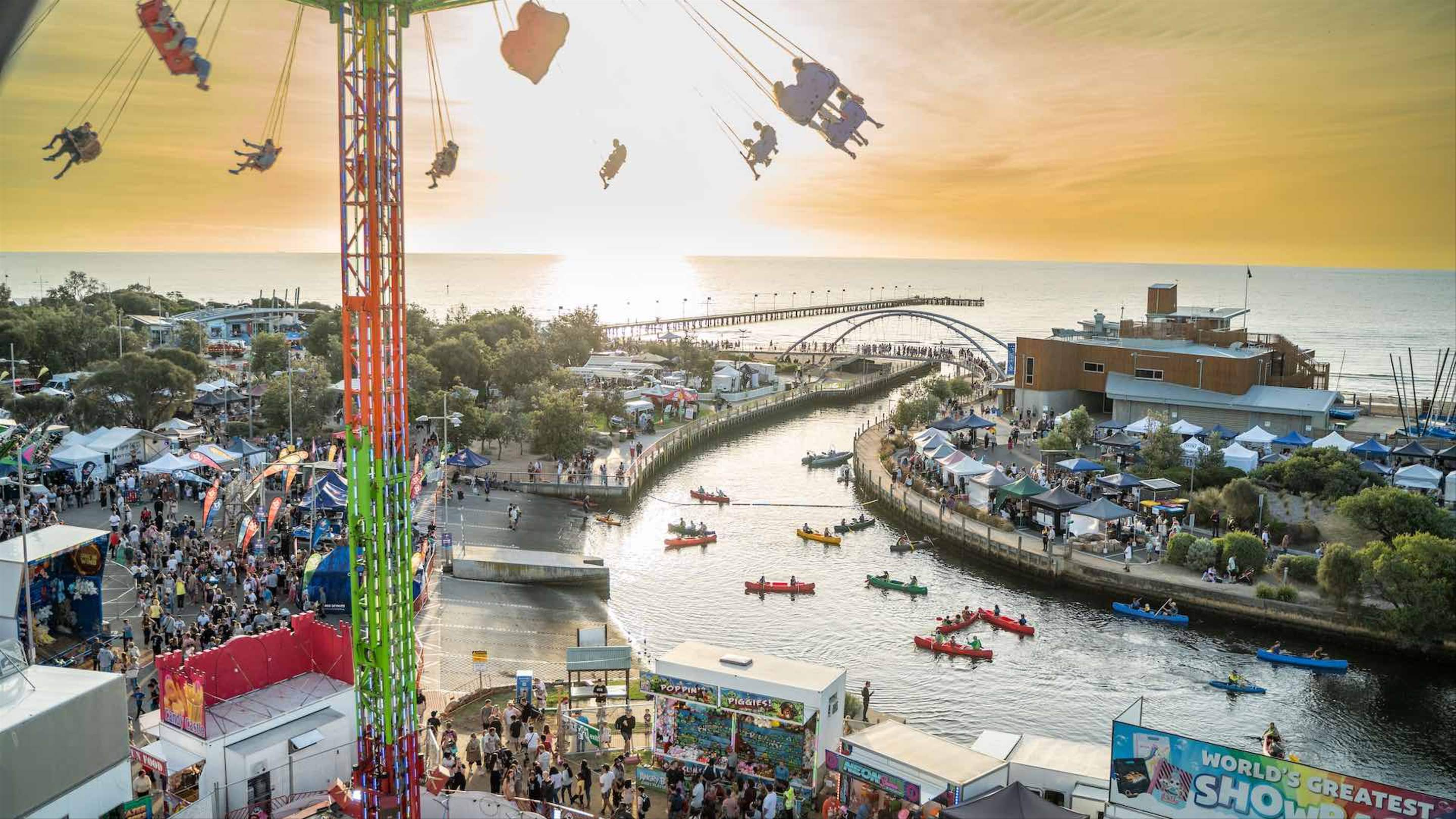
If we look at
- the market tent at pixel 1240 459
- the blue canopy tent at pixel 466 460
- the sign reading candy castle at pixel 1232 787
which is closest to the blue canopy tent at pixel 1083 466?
the market tent at pixel 1240 459

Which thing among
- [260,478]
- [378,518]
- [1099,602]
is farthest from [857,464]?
[378,518]

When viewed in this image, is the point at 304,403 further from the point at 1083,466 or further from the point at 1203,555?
the point at 1203,555

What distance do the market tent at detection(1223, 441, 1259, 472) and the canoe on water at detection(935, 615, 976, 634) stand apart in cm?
1900

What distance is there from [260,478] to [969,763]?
27521 millimetres

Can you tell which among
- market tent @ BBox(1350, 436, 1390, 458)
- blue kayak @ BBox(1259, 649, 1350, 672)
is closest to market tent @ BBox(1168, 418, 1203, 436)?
market tent @ BBox(1350, 436, 1390, 458)

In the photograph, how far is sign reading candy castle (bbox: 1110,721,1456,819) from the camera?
16156 mm

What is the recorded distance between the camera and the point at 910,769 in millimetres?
19000

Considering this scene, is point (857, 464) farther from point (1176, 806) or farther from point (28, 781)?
point (28, 781)

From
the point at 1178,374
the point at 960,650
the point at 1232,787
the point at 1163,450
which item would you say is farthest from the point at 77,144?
the point at 1178,374

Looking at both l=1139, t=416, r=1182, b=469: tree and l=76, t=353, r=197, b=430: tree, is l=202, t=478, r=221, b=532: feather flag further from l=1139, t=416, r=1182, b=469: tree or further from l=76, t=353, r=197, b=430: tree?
l=1139, t=416, r=1182, b=469: tree

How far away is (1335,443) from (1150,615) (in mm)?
19932

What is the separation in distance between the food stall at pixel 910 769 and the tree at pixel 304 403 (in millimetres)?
41617

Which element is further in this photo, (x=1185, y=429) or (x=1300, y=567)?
(x=1185, y=429)

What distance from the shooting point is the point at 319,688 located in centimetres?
2058
